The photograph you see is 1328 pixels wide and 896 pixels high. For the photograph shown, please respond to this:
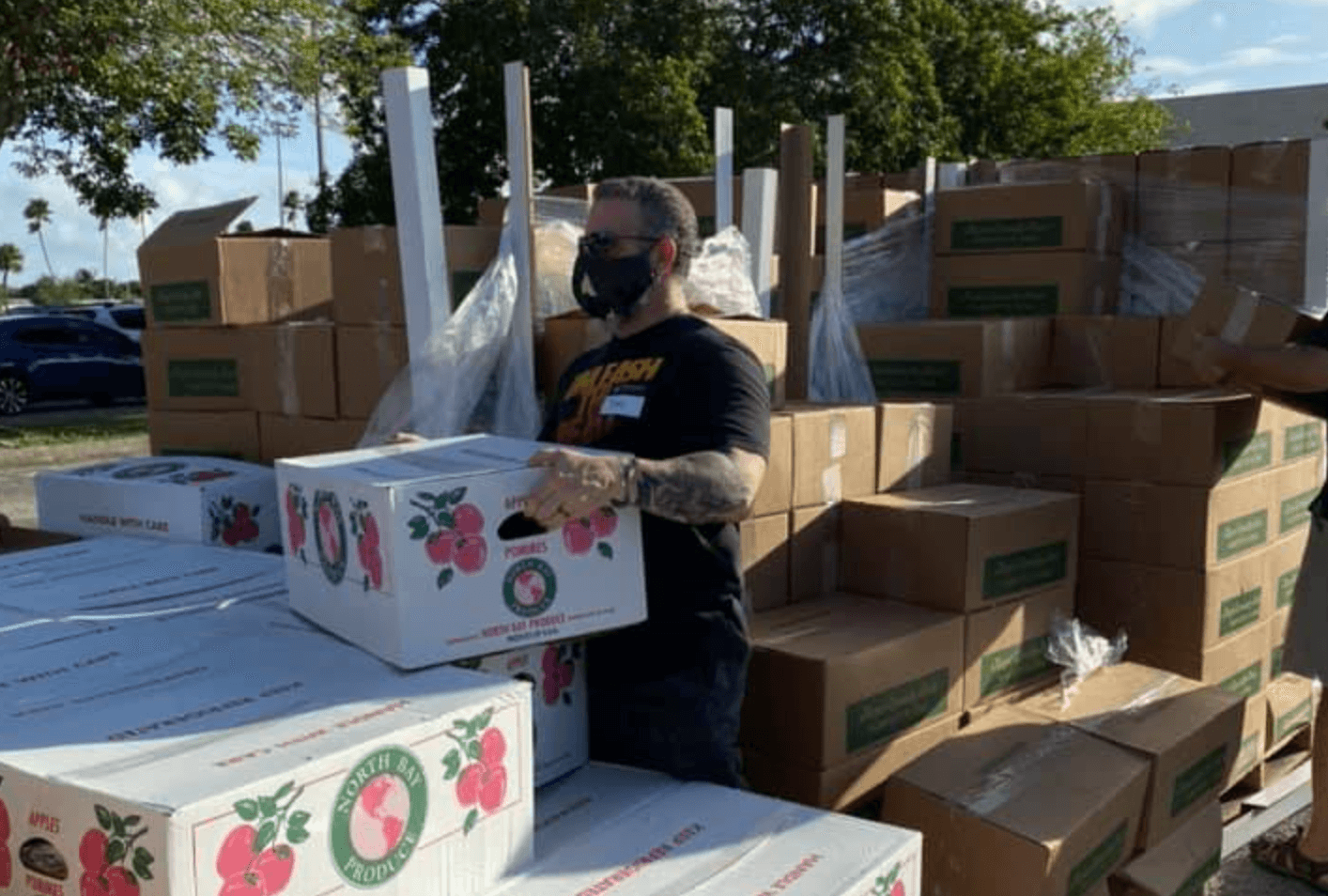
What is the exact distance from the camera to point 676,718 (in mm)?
2281

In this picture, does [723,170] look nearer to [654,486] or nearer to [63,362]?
[654,486]

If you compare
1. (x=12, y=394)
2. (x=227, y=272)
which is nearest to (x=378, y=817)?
(x=227, y=272)

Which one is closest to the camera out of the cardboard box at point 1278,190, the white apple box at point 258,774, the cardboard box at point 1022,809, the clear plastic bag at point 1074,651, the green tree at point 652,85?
the white apple box at point 258,774

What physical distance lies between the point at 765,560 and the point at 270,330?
185 cm

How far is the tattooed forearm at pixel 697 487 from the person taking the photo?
204 centimetres

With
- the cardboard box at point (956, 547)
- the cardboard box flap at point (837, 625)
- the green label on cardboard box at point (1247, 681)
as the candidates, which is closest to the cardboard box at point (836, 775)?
the cardboard box flap at point (837, 625)

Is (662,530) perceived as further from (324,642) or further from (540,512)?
(324,642)

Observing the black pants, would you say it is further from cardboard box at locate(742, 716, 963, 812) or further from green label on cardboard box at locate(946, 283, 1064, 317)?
green label on cardboard box at locate(946, 283, 1064, 317)

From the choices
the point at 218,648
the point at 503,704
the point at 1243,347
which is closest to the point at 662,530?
the point at 503,704

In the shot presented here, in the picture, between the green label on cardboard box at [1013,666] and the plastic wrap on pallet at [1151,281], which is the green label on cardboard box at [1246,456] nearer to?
the green label on cardboard box at [1013,666]

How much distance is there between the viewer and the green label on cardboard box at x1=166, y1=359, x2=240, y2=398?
161 inches

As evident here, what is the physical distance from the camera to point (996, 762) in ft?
9.84

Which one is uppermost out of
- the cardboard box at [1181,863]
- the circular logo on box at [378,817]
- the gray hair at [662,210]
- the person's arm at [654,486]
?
the gray hair at [662,210]

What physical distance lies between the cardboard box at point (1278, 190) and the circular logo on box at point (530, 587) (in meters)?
4.03
